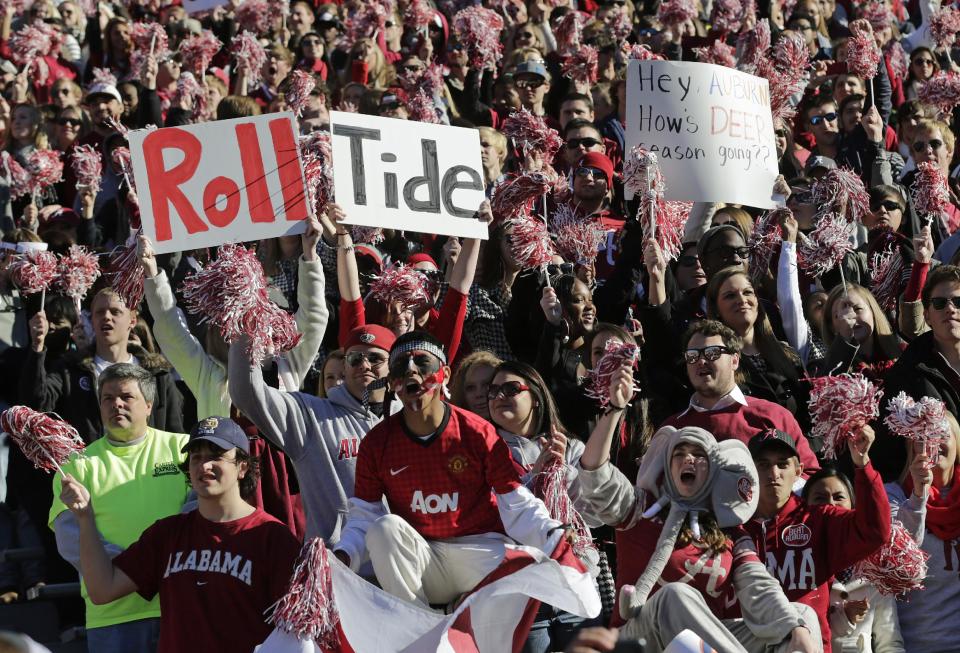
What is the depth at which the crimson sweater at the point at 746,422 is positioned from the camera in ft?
23.7

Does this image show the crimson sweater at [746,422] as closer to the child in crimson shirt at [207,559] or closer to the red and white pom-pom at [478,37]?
the child in crimson shirt at [207,559]

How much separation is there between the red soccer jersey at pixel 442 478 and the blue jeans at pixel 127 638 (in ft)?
4.33

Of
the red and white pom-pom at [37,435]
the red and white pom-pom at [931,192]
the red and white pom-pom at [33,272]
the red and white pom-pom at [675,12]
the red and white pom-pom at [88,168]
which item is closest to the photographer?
the red and white pom-pom at [37,435]

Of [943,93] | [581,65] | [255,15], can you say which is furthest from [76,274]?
[943,93]

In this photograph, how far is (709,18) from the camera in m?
15.1

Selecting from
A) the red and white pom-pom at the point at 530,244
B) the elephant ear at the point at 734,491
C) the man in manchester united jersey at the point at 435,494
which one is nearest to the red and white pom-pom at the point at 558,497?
the man in manchester united jersey at the point at 435,494

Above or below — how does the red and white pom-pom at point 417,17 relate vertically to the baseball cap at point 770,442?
above

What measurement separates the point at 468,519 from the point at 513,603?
36cm

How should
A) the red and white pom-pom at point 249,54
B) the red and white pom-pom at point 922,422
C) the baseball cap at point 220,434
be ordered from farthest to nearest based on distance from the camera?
Answer: the red and white pom-pom at point 249,54, the red and white pom-pom at point 922,422, the baseball cap at point 220,434

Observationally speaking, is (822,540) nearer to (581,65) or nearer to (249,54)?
(581,65)

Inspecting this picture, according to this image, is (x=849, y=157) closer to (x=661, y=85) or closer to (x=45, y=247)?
(x=661, y=85)

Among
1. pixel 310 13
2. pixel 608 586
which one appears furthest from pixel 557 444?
pixel 310 13

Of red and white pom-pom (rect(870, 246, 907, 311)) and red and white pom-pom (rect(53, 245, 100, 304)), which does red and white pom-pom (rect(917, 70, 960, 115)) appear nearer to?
red and white pom-pom (rect(870, 246, 907, 311))

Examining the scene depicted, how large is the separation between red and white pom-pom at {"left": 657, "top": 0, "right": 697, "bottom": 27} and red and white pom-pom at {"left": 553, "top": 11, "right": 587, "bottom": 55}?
0.67 metres
